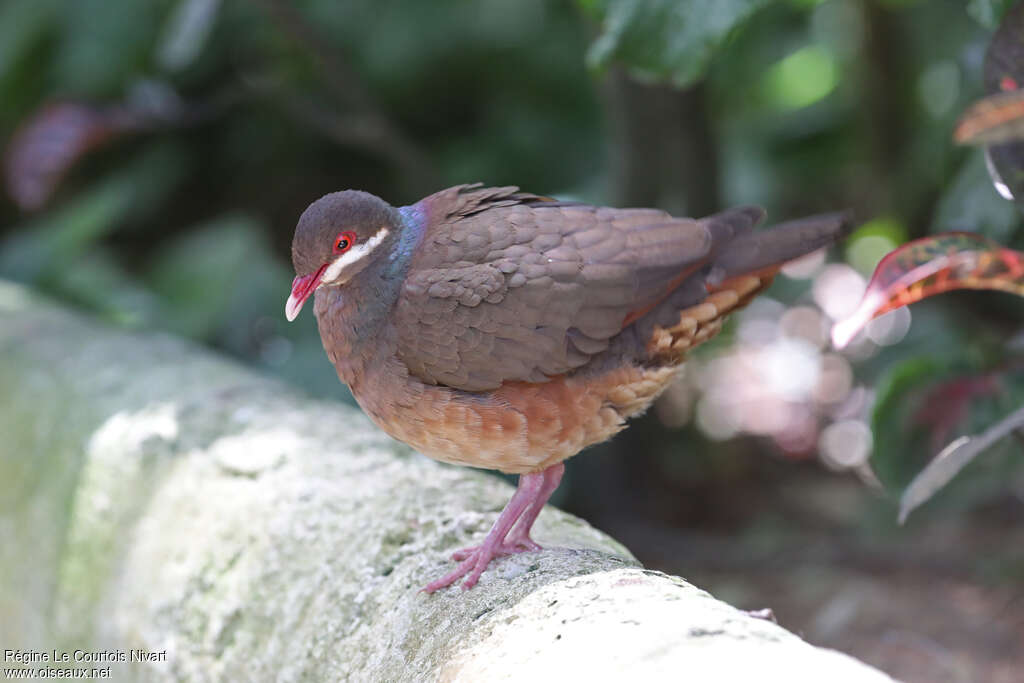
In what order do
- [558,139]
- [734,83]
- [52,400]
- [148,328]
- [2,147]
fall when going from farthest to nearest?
[2,147]
[734,83]
[558,139]
[148,328]
[52,400]

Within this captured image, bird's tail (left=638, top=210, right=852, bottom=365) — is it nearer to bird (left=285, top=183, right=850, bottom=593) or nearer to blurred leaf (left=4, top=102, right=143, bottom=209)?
bird (left=285, top=183, right=850, bottom=593)

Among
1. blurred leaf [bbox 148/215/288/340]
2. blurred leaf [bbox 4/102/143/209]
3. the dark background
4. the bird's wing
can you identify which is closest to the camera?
the bird's wing

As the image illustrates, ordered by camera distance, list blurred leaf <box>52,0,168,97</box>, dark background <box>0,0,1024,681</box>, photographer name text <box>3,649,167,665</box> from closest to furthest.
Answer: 1. photographer name text <box>3,649,167,665</box>
2. dark background <box>0,0,1024,681</box>
3. blurred leaf <box>52,0,168,97</box>

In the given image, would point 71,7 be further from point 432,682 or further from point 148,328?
point 432,682

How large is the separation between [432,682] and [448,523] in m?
0.58

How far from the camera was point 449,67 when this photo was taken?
5.60 metres

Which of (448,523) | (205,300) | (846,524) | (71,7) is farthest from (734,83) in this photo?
(448,523)

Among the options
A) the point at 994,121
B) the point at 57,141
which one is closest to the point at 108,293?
the point at 57,141

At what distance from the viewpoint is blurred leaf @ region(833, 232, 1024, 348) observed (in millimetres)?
2117

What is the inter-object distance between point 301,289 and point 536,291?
0.53 metres

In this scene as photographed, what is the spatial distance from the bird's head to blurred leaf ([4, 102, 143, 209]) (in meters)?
2.58

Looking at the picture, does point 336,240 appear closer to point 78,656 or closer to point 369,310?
point 369,310

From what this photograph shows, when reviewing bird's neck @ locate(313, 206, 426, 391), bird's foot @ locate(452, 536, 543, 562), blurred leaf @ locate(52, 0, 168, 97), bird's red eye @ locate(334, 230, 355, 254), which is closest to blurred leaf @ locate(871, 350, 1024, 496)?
bird's foot @ locate(452, 536, 543, 562)

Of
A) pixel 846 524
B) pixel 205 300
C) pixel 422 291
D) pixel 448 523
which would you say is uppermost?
pixel 422 291
